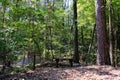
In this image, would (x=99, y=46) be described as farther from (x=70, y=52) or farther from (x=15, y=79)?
(x=70, y=52)

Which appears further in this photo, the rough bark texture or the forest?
the rough bark texture

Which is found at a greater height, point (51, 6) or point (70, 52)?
point (51, 6)

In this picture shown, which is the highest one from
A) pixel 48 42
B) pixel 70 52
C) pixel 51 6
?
pixel 51 6

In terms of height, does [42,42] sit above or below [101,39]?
below

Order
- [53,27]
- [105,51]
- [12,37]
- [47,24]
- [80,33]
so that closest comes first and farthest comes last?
1. [12,37]
2. [105,51]
3. [47,24]
4. [53,27]
5. [80,33]

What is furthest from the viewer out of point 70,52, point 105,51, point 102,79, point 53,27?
point 70,52

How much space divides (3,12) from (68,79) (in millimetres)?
5506

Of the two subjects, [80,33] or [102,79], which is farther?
[80,33]

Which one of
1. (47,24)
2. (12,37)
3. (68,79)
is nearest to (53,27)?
(47,24)

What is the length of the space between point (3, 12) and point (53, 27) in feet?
21.0

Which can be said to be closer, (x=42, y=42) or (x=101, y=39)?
(x=101, y=39)

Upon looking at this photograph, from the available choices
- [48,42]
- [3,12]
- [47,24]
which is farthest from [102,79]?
[48,42]

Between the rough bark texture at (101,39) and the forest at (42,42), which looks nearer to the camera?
the forest at (42,42)

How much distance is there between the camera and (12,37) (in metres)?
9.18
